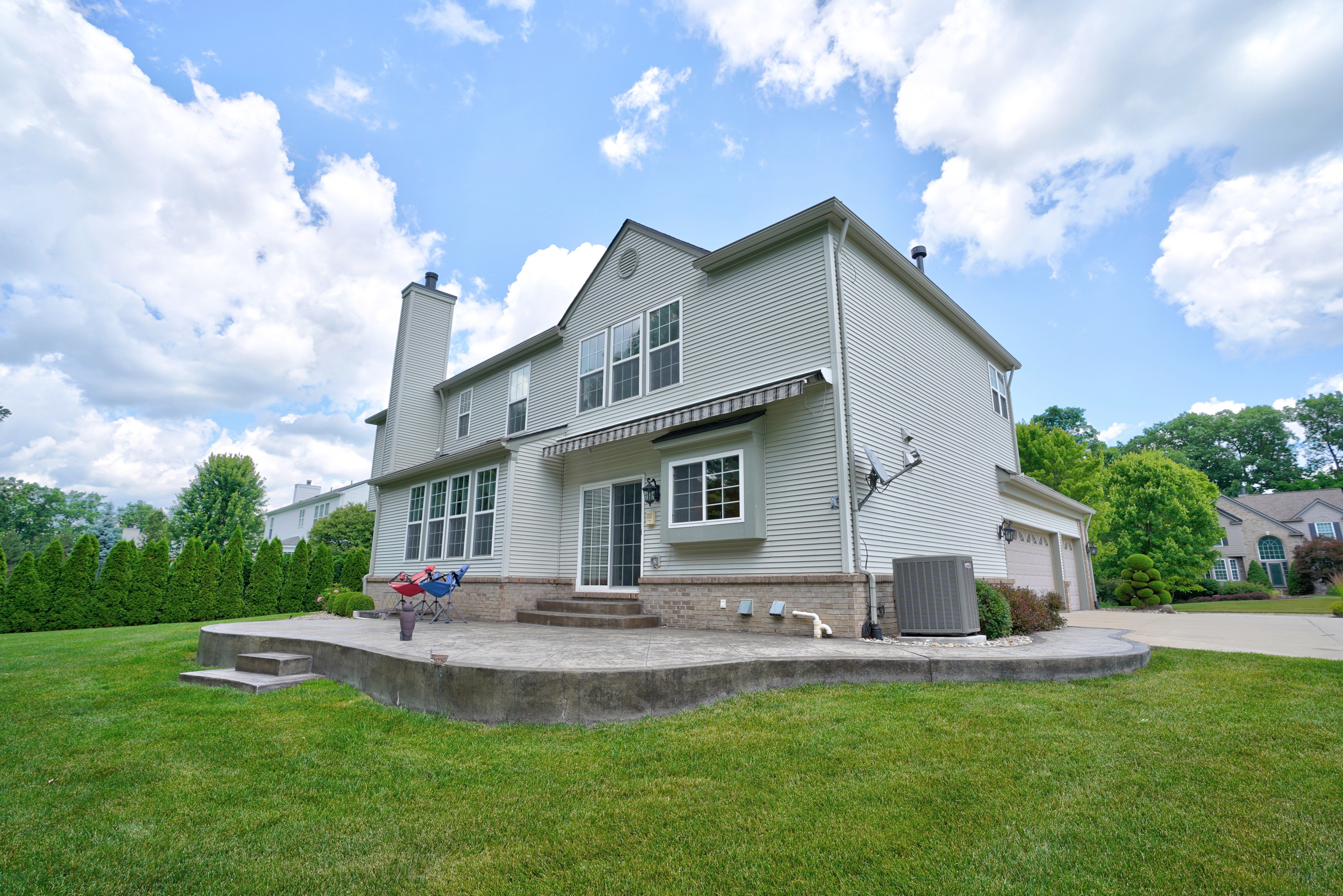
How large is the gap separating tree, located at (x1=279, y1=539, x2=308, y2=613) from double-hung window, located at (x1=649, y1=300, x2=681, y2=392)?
15.9 meters

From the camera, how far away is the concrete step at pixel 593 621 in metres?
9.27

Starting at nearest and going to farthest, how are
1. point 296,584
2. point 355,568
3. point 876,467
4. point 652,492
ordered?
point 876,467, point 652,492, point 296,584, point 355,568

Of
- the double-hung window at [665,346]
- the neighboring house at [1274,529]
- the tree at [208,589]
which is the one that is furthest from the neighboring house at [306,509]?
the neighboring house at [1274,529]

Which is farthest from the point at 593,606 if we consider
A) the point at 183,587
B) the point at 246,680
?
the point at 183,587

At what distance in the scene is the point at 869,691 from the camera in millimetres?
5020

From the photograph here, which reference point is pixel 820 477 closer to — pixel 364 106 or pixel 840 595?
pixel 840 595

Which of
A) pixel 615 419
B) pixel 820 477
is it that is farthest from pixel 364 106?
pixel 820 477

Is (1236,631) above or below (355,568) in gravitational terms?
below

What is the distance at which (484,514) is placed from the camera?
12109 mm

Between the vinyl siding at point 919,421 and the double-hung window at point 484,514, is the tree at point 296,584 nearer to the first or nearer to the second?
the double-hung window at point 484,514

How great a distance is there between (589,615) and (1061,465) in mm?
27164

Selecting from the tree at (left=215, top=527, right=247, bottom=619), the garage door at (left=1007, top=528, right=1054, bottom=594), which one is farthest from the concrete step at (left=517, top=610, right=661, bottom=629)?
the tree at (left=215, top=527, right=247, bottom=619)

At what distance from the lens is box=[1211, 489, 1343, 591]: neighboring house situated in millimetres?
34250

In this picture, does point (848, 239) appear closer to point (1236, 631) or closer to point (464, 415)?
point (1236, 631)
